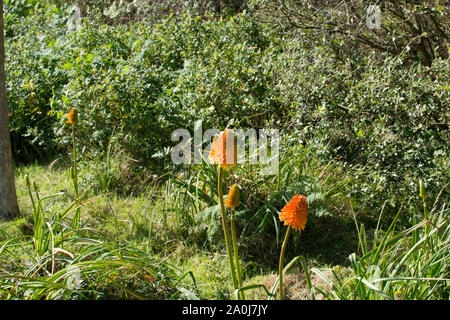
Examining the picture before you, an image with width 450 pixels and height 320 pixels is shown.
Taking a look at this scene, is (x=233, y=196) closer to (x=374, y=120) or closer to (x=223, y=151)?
(x=223, y=151)

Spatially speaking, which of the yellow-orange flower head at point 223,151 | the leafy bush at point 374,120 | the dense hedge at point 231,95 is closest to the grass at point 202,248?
the leafy bush at point 374,120

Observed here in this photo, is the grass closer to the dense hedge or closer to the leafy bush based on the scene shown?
the leafy bush

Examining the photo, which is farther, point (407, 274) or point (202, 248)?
point (202, 248)

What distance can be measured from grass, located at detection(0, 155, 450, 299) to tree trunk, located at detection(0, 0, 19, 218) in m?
0.12

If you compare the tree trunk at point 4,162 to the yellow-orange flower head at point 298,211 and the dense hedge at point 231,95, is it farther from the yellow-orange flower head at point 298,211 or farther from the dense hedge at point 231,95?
the yellow-orange flower head at point 298,211

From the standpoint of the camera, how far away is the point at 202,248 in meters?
3.65

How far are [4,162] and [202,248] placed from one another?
1767mm

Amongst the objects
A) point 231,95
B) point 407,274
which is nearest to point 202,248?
point 407,274

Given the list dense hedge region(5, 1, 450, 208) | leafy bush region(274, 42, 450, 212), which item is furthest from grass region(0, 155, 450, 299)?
dense hedge region(5, 1, 450, 208)

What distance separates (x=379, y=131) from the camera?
3.85 meters

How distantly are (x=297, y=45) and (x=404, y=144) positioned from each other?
5.74 feet

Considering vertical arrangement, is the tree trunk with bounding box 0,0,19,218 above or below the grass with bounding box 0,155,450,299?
above

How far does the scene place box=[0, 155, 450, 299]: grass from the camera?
8.37ft
